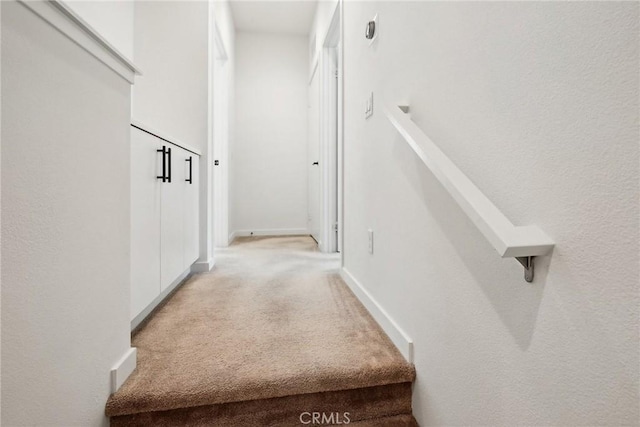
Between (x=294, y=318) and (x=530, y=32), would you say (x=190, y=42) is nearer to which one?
(x=294, y=318)

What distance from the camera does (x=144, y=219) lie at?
1322mm

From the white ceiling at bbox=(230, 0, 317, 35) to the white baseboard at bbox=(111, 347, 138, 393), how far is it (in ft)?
12.2

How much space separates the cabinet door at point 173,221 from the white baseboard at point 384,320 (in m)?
0.99

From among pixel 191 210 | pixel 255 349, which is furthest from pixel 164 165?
pixel 255 349

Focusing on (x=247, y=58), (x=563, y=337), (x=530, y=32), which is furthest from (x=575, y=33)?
(x=247, y=58)

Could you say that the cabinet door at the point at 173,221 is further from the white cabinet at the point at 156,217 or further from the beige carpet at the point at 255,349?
the beige carpet at the point at 255,349

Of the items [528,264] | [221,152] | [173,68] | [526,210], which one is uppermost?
[173,68]

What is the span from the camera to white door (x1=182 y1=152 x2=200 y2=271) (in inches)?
77.7

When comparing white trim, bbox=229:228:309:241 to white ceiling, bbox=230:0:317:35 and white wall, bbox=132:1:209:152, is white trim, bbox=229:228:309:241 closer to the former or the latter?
white wall, bbox=132:1:209:152

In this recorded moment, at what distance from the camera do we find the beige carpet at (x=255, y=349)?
38.4 inches

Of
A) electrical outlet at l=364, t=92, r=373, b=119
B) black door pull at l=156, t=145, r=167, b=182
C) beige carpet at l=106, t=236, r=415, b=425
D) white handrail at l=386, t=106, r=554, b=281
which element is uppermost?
electrical outlet at l=364, t=92, r=373, b=119

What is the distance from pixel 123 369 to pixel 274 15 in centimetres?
399

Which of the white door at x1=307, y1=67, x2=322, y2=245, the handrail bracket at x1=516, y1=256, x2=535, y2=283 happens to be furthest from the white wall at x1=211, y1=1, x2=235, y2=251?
the handrail bracket at x1=516, y1=256, x2=535, y2=283

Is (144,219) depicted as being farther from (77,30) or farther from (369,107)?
(369,107)
